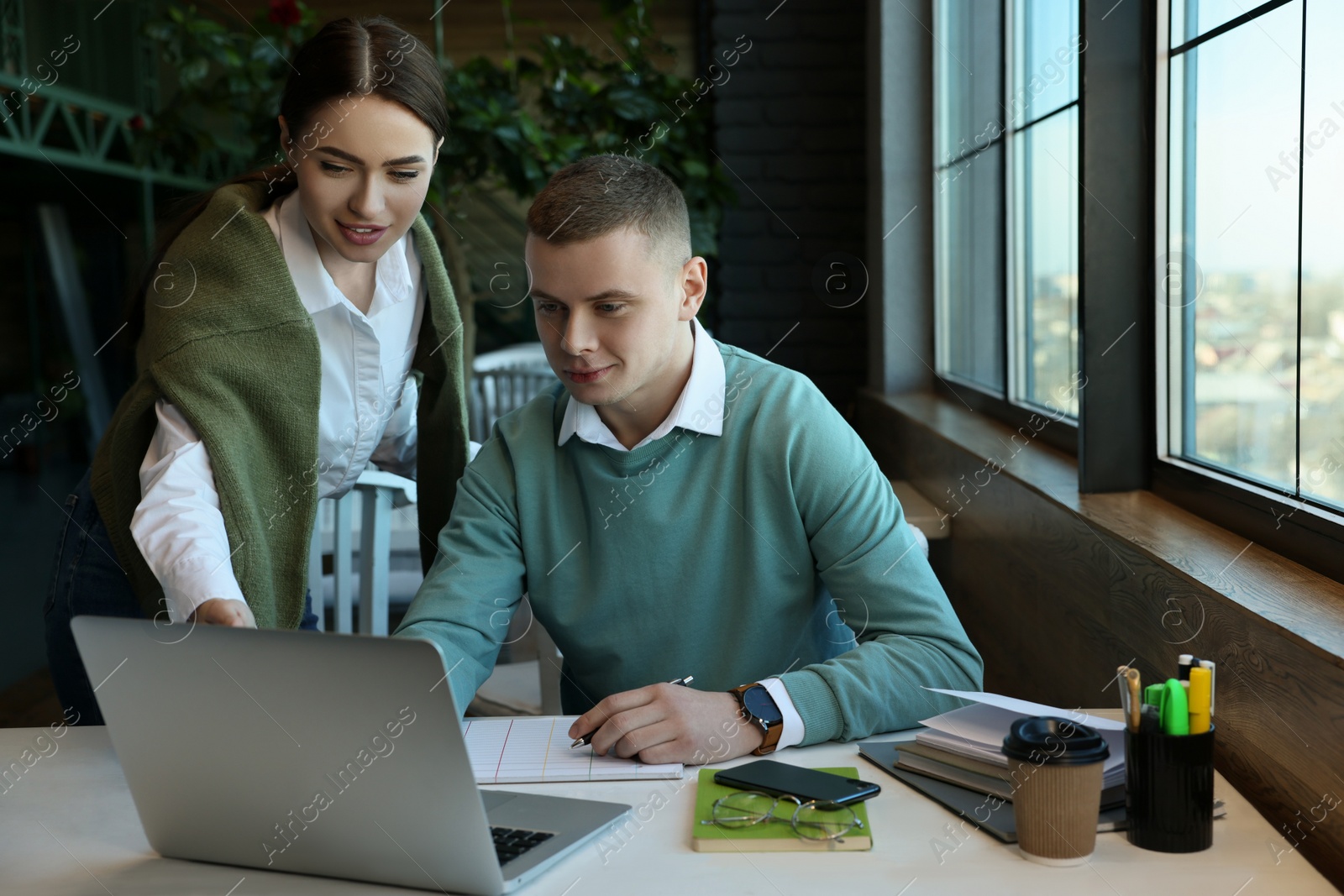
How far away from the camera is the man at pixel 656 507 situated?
1263 millimetres

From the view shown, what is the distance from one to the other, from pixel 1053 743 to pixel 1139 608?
1.98ft

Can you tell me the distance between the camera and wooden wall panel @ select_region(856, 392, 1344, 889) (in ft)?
3.18

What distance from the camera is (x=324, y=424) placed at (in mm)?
1585

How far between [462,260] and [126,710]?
288cm

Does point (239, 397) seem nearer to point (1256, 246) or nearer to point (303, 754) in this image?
point (303, 754)

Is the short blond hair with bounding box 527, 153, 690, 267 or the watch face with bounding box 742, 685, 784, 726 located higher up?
the short blond hair with bounding box 527, 153, 690, 267

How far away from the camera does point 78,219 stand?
642 centimetres

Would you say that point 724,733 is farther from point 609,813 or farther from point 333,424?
point 333,424

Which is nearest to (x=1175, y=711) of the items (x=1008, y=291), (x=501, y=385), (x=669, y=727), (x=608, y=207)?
(x=669, y=727)

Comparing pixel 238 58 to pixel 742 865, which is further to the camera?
pixel 238 58

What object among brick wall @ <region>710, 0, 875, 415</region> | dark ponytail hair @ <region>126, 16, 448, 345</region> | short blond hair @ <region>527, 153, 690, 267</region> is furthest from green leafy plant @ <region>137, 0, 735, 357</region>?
short blond hair @ <region>527, 153, 690, 267</region>

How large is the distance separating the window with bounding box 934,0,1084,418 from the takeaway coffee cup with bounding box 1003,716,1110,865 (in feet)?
4.67

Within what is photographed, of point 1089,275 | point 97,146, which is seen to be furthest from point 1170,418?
point 97,146

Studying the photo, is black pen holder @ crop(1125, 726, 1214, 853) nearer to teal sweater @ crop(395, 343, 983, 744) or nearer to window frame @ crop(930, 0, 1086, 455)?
teal sweater @ crop(395, 343, 983, 744)
